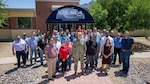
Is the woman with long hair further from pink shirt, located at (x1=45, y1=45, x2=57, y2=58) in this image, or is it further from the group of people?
pink shirt, located at (x1=45, y1=45, x2=57, y2=58)

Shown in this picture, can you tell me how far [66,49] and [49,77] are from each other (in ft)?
5.12

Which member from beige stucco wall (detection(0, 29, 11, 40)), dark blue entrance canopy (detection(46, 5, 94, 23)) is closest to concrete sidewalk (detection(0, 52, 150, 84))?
dark blue entrance canopy (detection(46, 5, 94, 23))

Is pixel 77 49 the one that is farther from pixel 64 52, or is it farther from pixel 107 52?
pixel 107 52

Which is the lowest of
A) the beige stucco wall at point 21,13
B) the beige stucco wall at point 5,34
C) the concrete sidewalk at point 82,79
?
the concrete sidewalk at point 82,79

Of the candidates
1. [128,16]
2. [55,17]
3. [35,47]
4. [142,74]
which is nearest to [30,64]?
[35,47]

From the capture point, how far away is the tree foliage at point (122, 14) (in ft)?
58.6

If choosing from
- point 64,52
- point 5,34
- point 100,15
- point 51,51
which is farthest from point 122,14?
point 5,34

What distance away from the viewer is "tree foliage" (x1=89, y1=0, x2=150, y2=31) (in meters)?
17.9

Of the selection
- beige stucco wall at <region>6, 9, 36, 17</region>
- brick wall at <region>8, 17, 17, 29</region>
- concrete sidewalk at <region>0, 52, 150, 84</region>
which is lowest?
concrete sidewalk at <region>0, 52, 150, 84</region>

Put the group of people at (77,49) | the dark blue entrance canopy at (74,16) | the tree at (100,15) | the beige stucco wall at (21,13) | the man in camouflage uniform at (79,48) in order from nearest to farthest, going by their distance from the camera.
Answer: the group of people at (77,49)
the man in camouflage uniform at (79,48)
the dark blue entrance canopy at (74,16)
the tree at (100,15)
the beige stucco wall at (21,13)

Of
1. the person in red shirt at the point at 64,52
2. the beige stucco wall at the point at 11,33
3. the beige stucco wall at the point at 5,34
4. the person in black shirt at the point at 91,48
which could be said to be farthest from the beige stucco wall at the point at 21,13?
the person in black shirt at the point at 91,48

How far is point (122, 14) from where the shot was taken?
19.9 metres

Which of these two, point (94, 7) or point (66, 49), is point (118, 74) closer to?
point (66, 49)

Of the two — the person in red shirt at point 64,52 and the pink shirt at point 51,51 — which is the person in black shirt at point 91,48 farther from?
the pink shirt at point 51,51
